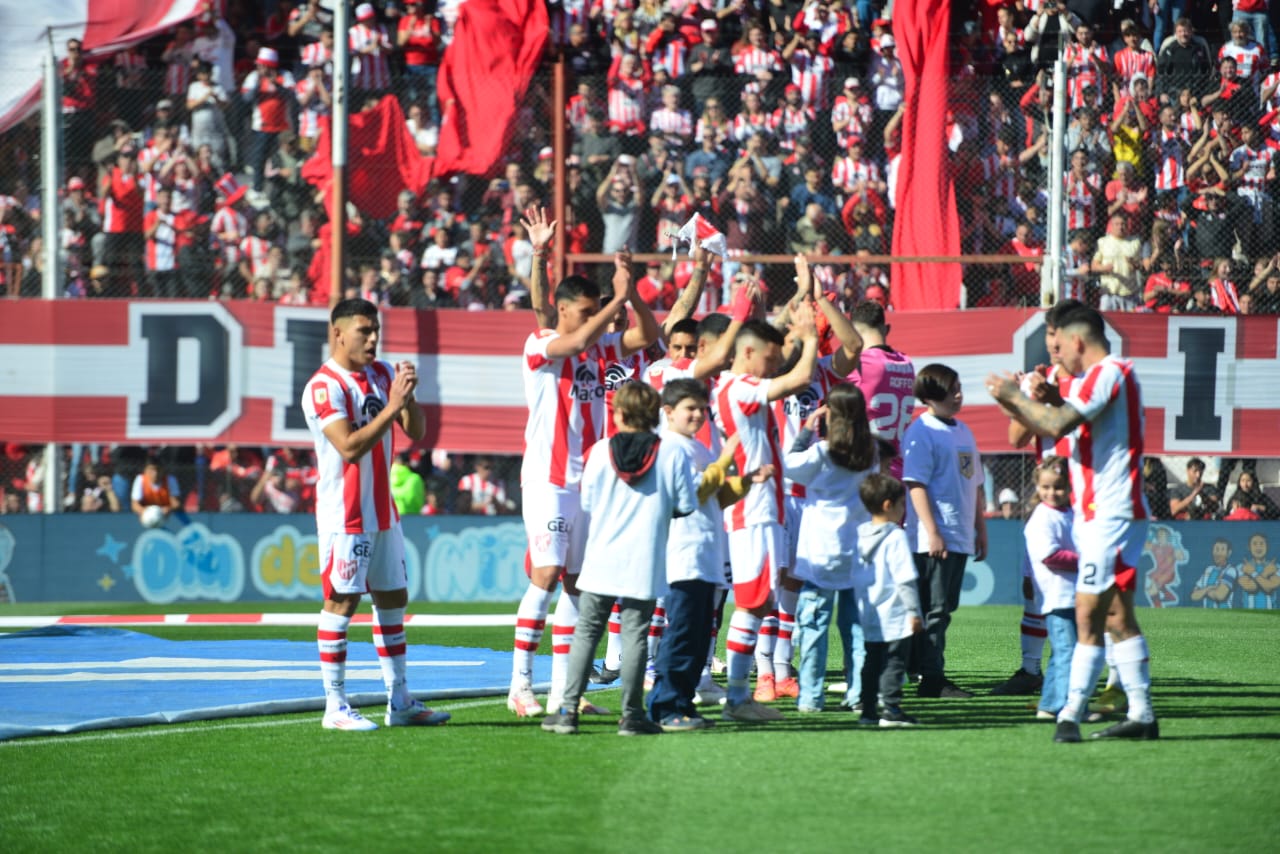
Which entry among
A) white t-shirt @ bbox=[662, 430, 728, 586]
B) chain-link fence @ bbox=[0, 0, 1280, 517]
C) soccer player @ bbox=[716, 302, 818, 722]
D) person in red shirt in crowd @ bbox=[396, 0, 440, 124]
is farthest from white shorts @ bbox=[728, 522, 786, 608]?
person in red shirt in crowd @ bbox=[396, 0, 440, 124]

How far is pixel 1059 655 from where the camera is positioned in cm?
788

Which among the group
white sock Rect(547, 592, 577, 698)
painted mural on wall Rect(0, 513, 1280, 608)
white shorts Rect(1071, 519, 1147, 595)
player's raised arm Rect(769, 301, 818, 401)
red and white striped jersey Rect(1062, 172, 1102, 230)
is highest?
red and white striped jersey Rect(1062, 172, 1102, 230)

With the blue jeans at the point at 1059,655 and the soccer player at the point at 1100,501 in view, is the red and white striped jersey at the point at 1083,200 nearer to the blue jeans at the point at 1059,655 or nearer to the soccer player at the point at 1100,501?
the blue jeans at the point at 1059,655

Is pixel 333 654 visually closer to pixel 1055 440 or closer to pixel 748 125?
pixel 1055 440

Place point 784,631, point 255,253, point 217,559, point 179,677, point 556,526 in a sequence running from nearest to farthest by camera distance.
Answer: point 556,526 → point 784,631 → point 179,677 → point 217,559 → point 255,253

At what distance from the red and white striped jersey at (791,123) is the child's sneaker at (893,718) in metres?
10.3

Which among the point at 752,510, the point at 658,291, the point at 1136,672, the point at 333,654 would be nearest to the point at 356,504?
the point at 333,654

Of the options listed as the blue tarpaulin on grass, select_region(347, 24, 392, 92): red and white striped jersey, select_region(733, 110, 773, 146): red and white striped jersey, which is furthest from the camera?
select_region(347, 24, 392, 92): red and white striped jersey

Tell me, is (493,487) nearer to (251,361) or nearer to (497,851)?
(251,361)

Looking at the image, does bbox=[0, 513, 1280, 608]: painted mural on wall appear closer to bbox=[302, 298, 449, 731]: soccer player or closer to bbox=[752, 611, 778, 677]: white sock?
bbox=[752, 611, 778, 677]: white sock

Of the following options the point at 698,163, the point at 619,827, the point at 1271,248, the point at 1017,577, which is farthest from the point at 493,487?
the point at 619,827

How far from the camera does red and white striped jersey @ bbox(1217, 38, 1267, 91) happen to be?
1684cm

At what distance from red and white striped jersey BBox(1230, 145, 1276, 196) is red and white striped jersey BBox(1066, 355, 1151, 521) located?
10.5 m

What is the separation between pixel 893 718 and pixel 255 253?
11.8 m
